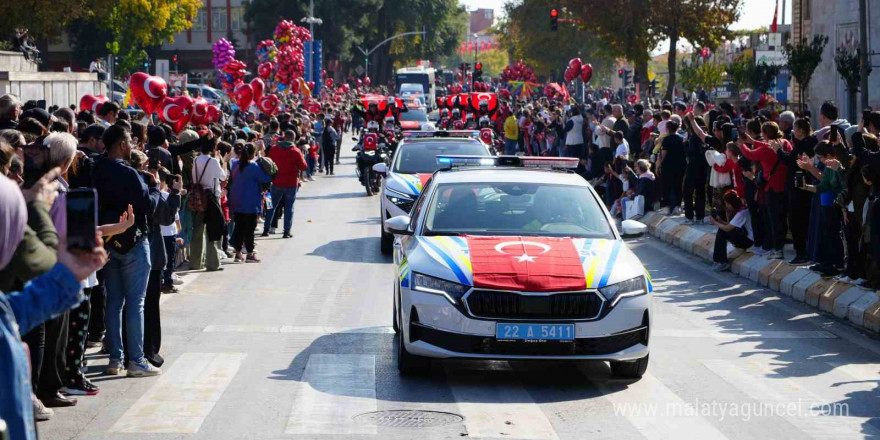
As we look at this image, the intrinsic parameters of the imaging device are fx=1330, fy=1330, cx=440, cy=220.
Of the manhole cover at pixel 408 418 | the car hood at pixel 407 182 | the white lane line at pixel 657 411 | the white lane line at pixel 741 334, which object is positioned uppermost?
the car hood at pixel 407 182

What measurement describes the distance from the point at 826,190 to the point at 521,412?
22.7 ft

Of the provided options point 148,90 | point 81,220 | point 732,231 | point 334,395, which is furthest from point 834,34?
point 81,220

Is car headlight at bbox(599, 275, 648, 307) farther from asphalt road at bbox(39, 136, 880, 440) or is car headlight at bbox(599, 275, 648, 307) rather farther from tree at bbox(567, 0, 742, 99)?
tree at bbox(567, 0, 742, 99)

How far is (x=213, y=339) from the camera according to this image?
11461 mm

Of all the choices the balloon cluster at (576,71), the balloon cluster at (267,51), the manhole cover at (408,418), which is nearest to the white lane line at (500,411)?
the manhole cover at (408,418)

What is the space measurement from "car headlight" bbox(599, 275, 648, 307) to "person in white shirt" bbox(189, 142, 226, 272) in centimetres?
752

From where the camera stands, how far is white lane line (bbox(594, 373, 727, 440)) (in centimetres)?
802

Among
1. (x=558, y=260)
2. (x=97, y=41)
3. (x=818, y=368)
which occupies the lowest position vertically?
(x=818, y=368)

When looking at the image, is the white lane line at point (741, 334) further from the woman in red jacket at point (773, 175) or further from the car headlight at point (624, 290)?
the woman in red jacket at point (773, 175)

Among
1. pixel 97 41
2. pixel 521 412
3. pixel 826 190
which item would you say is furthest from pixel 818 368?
pixel 97 41

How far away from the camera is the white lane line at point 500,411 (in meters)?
7.93

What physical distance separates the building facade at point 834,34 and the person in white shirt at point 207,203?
28.1 metres

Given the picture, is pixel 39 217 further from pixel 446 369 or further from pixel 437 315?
pixel 446 369

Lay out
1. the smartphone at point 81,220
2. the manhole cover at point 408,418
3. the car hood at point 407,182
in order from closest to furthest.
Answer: the smartphone at point 81,220 < the manhole cover at point 408,418 < the car hood at point 407,182
